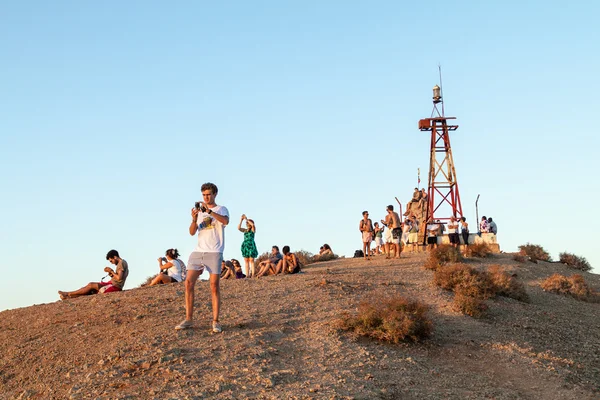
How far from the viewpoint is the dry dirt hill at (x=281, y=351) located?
8984 mm

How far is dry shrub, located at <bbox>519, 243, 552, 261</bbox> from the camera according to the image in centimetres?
2667

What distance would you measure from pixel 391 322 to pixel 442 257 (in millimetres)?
9930

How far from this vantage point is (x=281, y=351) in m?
10.2

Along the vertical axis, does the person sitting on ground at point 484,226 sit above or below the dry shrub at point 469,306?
above

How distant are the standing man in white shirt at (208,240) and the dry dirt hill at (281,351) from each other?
853mm

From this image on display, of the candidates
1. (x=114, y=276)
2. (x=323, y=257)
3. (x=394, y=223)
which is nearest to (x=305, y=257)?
(x=323, y=257)

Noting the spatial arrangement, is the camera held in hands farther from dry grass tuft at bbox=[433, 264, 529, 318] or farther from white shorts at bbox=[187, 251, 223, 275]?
dry grass tuft at bbox=[433, 264, 529, 318]

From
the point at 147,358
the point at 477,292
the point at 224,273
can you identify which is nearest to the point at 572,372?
the point at 477,292

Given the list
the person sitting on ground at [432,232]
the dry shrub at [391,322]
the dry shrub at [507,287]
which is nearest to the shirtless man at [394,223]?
the person sitting on ground at [432,232]

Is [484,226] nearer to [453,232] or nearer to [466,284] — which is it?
[453,232]

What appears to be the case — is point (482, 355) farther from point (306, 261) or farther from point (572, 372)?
point (306, 261)

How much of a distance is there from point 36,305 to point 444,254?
11.8 metres

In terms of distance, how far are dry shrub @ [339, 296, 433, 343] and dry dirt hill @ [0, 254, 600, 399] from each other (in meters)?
0.18

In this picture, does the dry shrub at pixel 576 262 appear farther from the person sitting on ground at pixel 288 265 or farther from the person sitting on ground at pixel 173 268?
the person sitting on ground at pixel 173 268
